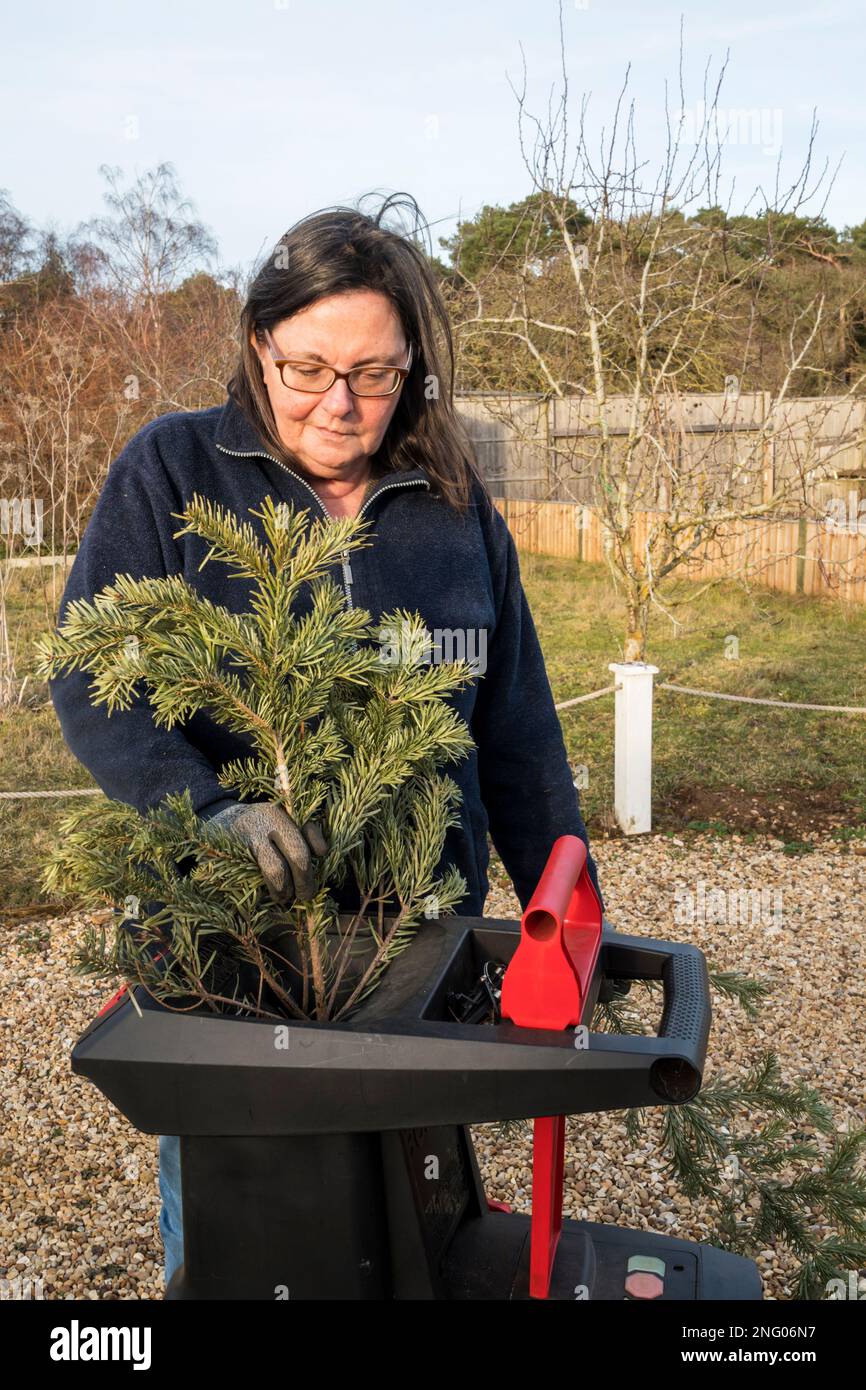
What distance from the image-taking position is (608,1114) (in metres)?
3.67

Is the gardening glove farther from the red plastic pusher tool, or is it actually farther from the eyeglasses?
the eyeglasses

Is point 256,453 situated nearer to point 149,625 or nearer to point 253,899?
point 149,625

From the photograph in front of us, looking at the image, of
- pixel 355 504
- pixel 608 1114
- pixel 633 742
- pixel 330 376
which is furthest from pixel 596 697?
pixel 330 376

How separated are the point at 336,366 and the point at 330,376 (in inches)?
0.7

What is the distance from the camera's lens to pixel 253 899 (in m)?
1.22

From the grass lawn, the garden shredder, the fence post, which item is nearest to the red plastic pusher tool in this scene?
the garden shredder

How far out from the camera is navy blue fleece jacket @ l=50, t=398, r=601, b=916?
5.09 feet

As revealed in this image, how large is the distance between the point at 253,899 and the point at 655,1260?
668 mm

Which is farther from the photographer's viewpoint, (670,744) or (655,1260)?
(670,744)

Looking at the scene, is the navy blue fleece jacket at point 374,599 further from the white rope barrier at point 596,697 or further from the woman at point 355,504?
the white rope barrier at point 596,697

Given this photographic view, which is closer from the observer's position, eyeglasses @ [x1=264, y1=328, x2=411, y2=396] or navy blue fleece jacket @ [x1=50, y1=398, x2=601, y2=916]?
navy blue fleece jacket @ [x1=50, y1=398, x2=601, y2=916]

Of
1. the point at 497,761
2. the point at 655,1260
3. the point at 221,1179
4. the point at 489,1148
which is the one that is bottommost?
the point at 489,1148

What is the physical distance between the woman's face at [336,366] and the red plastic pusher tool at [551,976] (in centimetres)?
78

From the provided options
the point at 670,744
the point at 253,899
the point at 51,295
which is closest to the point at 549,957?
the point at 253,899
